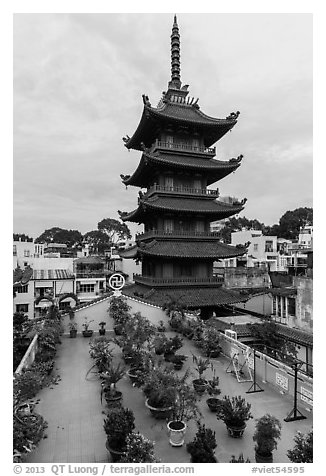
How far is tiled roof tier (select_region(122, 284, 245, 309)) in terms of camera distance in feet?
77.2

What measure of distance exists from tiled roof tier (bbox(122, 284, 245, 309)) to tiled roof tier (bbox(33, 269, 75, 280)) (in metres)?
16.0

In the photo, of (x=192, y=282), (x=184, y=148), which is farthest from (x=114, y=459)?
(x=184, y=148)

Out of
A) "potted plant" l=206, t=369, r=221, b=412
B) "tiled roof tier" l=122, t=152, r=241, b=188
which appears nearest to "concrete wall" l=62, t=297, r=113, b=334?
"potted plant" l=206, t=369, r=221, b=412

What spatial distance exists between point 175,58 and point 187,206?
15.4 meters

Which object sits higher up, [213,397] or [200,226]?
[200,226]

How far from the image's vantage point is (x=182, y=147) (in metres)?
26.9

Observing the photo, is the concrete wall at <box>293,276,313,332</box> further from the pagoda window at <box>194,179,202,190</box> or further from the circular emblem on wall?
the circular emblem on wall

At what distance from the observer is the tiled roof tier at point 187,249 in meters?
24.0

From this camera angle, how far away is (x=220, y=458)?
8312mm

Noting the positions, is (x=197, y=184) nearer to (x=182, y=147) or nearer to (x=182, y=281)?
(x=182, y=147)

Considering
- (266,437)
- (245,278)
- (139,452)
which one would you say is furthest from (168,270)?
(245,278)

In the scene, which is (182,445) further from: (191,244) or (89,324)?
(191,244)

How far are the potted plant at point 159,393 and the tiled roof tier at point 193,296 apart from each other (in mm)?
11875
